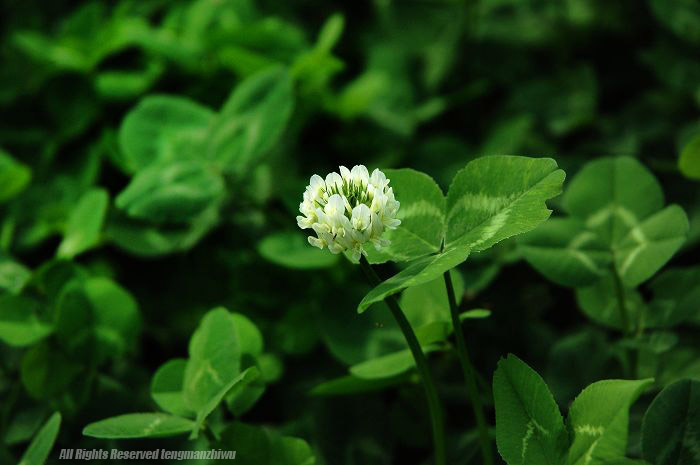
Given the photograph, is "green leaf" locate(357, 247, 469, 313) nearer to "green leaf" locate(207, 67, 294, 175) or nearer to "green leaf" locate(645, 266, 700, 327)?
"green leaf" locate(645, 266, 700, 327)

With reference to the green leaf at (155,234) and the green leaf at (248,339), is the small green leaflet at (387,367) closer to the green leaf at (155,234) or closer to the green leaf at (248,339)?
the green leaf at (248,339)

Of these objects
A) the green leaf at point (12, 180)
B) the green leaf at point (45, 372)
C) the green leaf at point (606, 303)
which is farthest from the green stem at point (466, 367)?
the green leaf at point (12, 180)

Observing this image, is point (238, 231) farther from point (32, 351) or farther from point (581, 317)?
point (581, 317)

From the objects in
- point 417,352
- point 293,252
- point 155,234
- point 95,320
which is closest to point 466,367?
point 417,352

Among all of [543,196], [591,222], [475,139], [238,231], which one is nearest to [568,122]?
[475,139]

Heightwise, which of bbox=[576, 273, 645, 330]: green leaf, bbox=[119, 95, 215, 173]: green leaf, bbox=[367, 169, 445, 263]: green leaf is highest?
bbox=[367, 169, 445, 263]: green leaf

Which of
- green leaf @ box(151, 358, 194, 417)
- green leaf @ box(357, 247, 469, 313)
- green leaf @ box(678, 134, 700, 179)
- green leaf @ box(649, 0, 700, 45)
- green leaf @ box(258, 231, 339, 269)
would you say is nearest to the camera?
green leaf @ box(357, 247, 469, 313)

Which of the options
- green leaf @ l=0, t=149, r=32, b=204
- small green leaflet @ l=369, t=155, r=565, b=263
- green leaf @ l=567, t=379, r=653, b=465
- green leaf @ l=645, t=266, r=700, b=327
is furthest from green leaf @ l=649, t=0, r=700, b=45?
green leaf @ l=0, t=149, r=32, b=204

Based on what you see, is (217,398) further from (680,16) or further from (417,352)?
(680,16)
